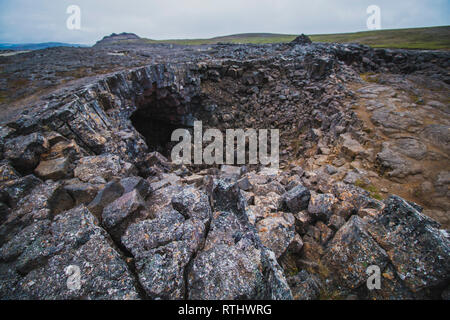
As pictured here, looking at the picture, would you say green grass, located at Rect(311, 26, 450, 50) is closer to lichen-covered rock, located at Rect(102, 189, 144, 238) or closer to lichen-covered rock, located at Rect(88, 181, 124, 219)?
lichen-covered rock, located at Rect(102, 189, 144, 238)

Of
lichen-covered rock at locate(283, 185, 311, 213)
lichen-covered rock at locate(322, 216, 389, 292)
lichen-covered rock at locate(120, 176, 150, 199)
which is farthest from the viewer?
lichen-covered rock at locate(283, 185, 311, 213)

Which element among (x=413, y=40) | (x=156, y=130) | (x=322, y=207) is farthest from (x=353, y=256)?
(x=413, y=40)

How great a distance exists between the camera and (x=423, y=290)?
3383 mm

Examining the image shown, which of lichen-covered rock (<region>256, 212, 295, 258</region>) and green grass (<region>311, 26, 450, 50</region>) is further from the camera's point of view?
green grass (<region>311, 26, 450, 50</region>)

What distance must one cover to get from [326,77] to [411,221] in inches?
642

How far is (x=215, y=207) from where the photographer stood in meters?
5.54

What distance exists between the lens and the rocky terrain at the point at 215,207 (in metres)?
3.51

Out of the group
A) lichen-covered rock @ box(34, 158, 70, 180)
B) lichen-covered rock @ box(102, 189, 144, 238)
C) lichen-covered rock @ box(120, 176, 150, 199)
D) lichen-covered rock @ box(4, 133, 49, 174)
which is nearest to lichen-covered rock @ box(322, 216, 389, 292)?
lichen-covered rock @ box(102, 189, 144, 238)

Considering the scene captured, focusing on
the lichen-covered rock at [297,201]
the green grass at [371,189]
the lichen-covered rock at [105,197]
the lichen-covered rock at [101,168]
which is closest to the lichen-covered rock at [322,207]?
the lichen-covered rock at [297,201]

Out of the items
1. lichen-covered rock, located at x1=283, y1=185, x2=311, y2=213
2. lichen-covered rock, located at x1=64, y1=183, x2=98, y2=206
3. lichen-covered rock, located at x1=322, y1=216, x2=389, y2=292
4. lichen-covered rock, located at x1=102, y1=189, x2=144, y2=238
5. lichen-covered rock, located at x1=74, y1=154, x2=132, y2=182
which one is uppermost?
lichen-covered rock, located at x1=74, y1=154, x2=132, y2=182

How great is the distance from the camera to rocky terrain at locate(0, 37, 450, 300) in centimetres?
351

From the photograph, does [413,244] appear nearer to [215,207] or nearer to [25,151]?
[215,207]
